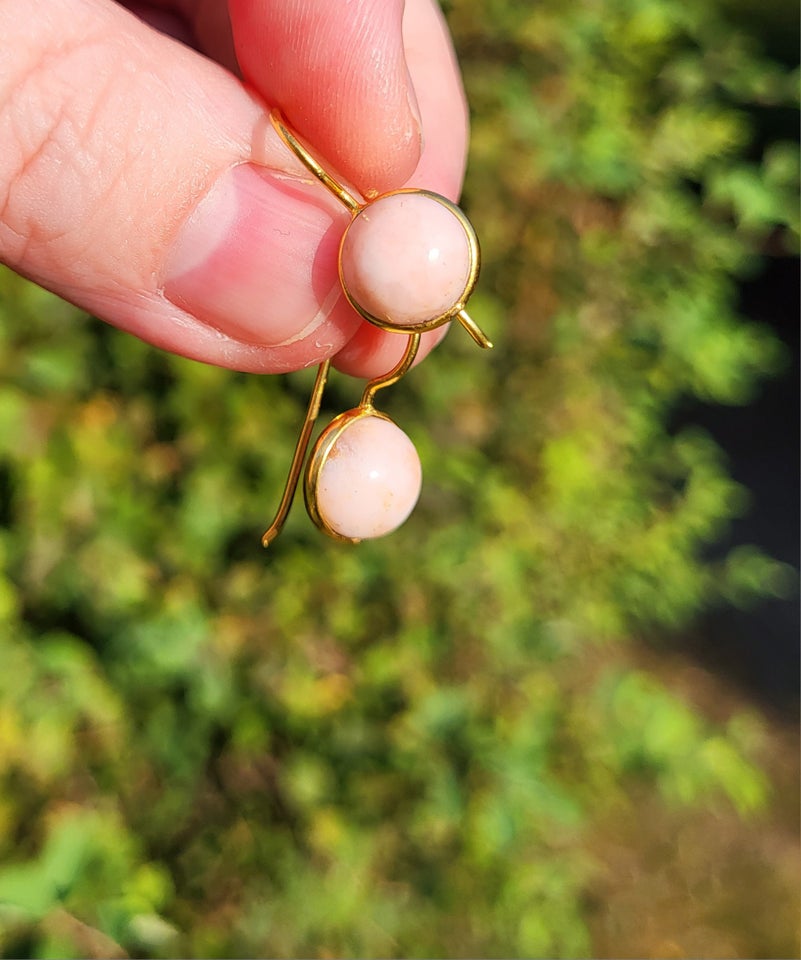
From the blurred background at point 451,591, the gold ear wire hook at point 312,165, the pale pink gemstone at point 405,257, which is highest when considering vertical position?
the gold ear wire hook at point 312,165

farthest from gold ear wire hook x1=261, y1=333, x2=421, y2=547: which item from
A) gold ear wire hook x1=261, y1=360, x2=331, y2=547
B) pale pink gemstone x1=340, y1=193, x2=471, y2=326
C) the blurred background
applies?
the blurred background

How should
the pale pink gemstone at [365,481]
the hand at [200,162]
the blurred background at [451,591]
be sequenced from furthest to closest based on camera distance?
the blurred background at [451,591] → the pale pink gemstone at [365,481] → the hand at [200,162]

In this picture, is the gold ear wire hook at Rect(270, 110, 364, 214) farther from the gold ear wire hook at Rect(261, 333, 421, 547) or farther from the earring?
the gold ear wire hook at Rect(261, 333, 421, 547)

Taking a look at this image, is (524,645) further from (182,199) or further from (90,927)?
(182,199)

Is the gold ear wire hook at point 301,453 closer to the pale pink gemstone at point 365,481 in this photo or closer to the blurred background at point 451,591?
the pale pink gemstone at point 365,481

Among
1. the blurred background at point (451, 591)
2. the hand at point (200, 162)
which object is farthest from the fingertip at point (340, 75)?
the blurred background at point (451, 591)

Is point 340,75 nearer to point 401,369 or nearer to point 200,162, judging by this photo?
point 200,162

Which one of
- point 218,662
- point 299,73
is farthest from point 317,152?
point 218,662
